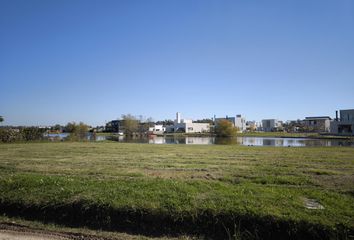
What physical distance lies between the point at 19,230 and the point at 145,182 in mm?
4323

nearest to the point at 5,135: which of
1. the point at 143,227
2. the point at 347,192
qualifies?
the point at 143,227

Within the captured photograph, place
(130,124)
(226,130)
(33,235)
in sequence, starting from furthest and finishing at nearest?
(130,124)
(226,130)
(33,235)

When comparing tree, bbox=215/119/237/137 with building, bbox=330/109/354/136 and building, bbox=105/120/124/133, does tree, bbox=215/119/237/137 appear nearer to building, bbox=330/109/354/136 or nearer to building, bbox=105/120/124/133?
building, bbox=330/109/354/136

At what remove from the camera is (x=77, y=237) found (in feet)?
22.2

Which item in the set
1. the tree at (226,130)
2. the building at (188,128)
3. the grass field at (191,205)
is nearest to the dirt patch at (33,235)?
the grass field at (191,205)

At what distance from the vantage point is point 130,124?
143 meters

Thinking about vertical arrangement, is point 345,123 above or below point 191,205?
above

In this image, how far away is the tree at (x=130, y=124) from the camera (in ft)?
470

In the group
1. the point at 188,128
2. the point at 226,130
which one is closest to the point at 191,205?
the point at 226,130

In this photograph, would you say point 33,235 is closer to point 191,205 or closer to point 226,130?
point 191,205

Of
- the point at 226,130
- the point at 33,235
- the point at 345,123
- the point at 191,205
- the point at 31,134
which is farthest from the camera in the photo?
the point at 226,130

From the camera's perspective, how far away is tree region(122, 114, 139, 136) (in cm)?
14312

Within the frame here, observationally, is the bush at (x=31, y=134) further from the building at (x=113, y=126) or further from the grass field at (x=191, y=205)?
the building at (x=113, y=126)

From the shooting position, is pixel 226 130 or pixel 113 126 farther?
pixel 113 126
